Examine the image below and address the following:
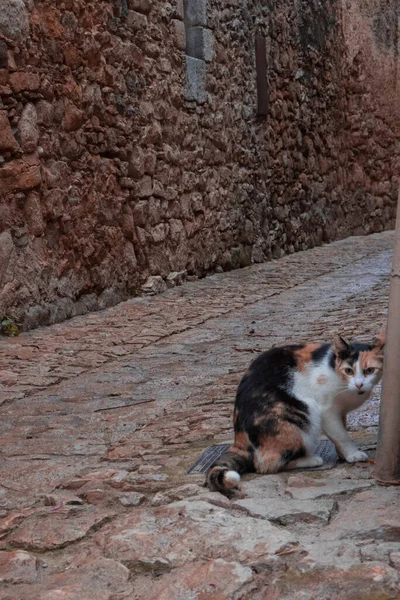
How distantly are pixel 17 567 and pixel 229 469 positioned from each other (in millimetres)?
721

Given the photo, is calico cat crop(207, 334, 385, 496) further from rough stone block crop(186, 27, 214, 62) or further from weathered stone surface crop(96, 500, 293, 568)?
rough stone block crop(186, 27, 214, 62)

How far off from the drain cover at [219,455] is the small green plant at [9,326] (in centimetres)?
284

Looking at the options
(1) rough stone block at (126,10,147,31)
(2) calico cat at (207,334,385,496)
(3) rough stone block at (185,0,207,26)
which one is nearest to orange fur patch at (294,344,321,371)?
(2) calico cat at (207,334,385,496)

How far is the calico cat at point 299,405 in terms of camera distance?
281cm

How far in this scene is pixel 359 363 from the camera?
285 cm

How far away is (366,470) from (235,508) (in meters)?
0.50

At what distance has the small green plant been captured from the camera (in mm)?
5766

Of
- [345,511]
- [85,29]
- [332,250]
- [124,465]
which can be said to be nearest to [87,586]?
[345,511]

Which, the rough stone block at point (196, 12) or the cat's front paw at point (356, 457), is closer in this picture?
the cat's front paw at point (356, 457)

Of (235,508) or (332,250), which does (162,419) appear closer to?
(235,508)

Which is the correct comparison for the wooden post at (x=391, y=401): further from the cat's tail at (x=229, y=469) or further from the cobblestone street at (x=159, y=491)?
the cat's tail at (x=229, y=469)

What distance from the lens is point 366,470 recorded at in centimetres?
282

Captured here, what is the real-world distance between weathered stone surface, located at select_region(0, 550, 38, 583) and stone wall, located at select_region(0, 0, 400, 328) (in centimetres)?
355

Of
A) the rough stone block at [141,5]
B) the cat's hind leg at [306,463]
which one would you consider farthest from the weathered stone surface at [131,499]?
the rough stone block at [141,5]
